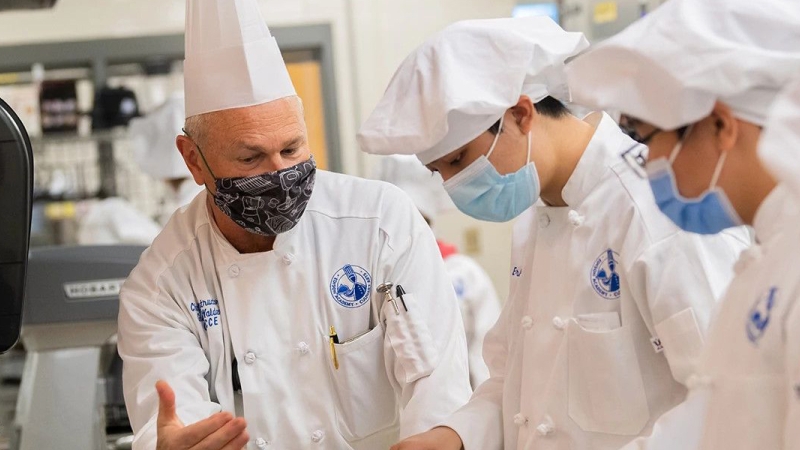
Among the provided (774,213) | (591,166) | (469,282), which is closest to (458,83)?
(591,166)

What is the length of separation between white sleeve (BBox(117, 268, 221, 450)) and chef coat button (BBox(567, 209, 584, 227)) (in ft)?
2.26

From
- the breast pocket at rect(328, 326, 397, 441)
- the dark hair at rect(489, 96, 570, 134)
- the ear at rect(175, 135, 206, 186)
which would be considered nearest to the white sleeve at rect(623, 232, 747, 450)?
the dark hair at rect(489, 96, 570, 134)

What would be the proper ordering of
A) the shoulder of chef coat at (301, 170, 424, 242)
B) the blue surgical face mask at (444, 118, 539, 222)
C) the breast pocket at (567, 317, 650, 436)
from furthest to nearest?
the shoulder of chef coat at (301, 170, 424, 242)
the blue surgical face mask at (444, 118, 539, 222)
the breast pocket at (567, 317, 650, 436)

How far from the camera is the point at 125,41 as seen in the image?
527 cm

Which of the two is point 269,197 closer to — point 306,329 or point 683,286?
point 306,329

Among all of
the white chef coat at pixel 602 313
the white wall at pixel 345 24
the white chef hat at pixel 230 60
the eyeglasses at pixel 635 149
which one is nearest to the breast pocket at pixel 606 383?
the white chef coat at pixel 602 313

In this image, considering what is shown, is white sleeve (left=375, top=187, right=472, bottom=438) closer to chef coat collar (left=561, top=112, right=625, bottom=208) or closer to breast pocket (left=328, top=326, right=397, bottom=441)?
breast pocket (left=328, top=326, right=397, bottom=441)

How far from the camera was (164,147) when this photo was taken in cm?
443

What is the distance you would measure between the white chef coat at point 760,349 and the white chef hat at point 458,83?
52 centimetres

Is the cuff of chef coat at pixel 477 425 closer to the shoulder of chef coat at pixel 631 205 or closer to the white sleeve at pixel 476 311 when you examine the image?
the shoulder of chef coat at pixel 631 205

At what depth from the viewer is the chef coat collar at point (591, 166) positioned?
5.21ft

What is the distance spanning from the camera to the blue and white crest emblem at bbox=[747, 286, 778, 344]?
1.04 meters

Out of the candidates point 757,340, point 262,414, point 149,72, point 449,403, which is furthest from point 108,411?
point 149,72

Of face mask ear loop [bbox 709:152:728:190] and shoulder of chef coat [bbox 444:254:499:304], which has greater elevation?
face mask ear loop [bbox 709:152:728:190]
